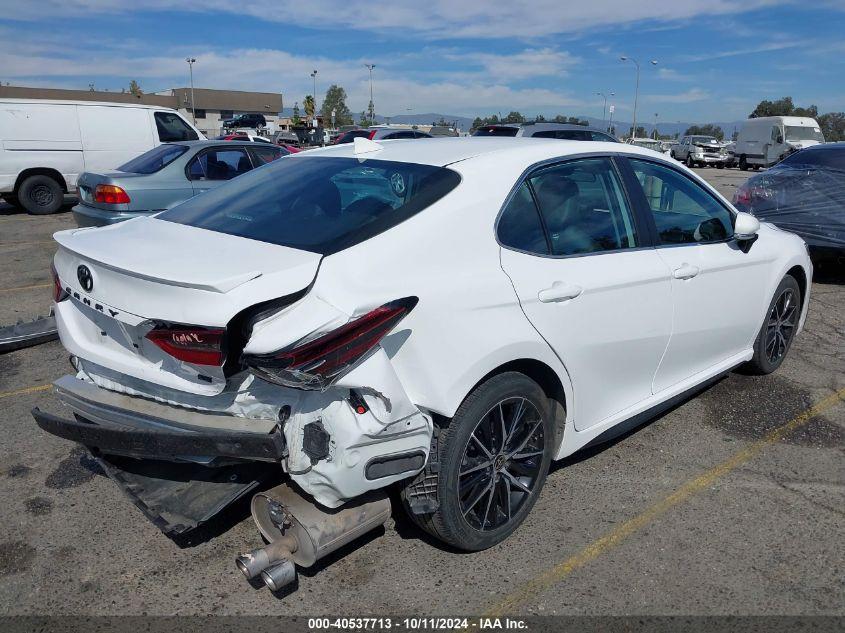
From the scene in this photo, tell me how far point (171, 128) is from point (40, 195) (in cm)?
288

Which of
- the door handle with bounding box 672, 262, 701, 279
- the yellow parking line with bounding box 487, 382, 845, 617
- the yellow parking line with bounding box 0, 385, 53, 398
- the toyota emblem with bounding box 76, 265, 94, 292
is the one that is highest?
the toyota emblem with bounding box 76, 265, 94, 292

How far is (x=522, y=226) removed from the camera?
3.01m

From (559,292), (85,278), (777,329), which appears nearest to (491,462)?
(559,292)

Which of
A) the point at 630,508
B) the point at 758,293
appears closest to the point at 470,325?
the point at 630,508

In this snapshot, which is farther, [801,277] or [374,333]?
[801,277]

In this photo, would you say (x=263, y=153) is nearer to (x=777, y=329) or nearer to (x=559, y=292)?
(x=777, y=329)

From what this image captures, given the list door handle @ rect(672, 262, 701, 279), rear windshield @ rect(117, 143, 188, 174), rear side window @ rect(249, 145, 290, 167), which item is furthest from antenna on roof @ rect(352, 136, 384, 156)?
rear side window @ rect(249, 145, 290, 167)

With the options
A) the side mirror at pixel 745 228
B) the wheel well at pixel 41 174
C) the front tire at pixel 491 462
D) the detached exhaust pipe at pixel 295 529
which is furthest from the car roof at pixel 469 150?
the wheel well at pixel 41 174

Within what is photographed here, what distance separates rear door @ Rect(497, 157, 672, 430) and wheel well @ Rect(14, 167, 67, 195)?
13.0m

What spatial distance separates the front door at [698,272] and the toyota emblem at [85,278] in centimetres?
268

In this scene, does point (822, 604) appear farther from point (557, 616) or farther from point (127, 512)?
point (127, 512)

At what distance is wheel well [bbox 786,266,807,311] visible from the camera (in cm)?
491

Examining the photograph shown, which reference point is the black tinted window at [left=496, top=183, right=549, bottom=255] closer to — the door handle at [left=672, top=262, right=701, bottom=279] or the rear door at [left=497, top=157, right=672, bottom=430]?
the rear door at [left=497, top=157, right=672, bottom=430]

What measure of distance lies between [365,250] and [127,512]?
1.88 metres
